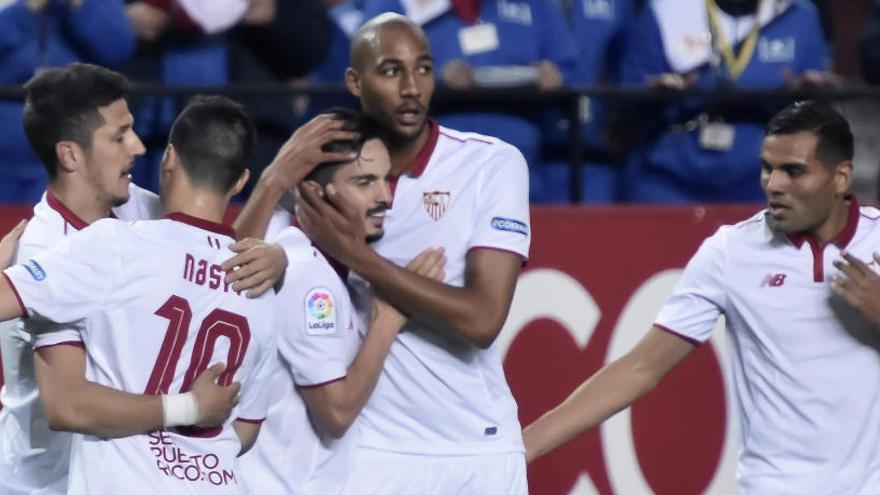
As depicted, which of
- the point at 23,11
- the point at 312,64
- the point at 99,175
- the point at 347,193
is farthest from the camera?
the point at 312,64

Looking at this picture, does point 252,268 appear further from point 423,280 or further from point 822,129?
point 822,129

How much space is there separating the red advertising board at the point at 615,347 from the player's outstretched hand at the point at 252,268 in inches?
104

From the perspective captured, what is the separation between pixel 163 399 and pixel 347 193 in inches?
38.7

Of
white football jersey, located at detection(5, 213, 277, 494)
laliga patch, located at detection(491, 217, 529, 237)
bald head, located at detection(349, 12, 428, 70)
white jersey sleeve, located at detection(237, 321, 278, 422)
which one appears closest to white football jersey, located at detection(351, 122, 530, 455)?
laliga patch, located at detection(491, 217, 529, 237)

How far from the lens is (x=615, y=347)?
741 cm

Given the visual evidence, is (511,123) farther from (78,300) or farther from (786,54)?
(78,300)

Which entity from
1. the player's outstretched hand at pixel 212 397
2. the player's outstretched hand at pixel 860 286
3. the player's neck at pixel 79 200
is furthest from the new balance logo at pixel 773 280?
the player's neck at pixel 79 200

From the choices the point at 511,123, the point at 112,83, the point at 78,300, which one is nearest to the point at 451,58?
the point at 511,123

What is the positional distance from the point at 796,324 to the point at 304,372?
1556 mm

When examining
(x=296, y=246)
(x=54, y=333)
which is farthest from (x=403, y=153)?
(x=54, y=333)

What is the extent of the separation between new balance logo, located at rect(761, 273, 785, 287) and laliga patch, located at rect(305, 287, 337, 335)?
1419mm

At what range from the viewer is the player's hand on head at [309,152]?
5.27 metres

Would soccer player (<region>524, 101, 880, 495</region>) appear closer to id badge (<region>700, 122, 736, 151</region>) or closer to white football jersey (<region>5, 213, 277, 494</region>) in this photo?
white football jersey (<region>5, 213, 277, 494</region>)

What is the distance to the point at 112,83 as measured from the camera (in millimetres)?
4852
